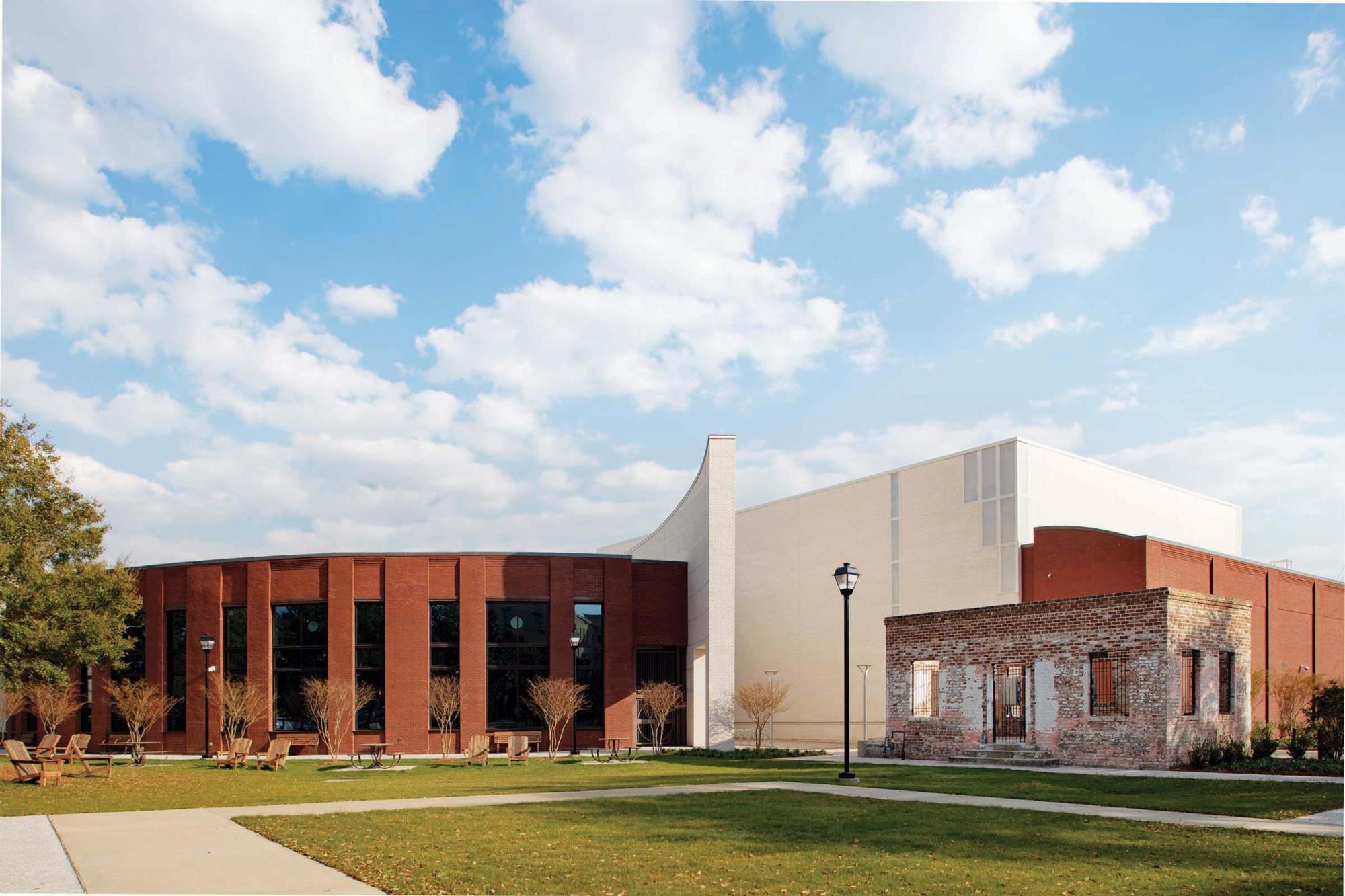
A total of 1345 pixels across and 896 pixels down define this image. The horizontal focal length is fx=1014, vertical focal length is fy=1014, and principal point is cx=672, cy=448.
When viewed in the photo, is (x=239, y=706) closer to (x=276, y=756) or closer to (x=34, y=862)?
(x=276, y=756)

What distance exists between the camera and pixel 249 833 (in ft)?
40.8

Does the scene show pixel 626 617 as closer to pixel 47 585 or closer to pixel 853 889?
pixel 47 585

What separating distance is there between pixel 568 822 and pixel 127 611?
76.7 ft

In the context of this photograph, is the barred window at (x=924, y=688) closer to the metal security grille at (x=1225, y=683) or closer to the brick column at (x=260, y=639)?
the metal security grille at (x=1225, y=683)

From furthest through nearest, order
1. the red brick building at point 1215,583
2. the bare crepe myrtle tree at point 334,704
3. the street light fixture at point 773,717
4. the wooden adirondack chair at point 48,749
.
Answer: the street light fixture at point 773,717 → the red brick building at point 1215,583 → the bare crepe myrtle tree at point 334,704 → the wooden adirondack chair at point 48,749

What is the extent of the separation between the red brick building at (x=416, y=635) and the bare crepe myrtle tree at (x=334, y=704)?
0.48 metres

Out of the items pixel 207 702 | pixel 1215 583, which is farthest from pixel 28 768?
pixel 1215 583

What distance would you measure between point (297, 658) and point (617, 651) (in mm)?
11655

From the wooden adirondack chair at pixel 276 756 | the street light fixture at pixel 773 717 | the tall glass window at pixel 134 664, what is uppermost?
the tall glass window at pixel 134 664

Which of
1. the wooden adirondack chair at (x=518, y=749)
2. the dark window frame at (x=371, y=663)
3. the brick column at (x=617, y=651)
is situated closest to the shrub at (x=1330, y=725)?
the wooden adirondack chair at (x=518, y=749)

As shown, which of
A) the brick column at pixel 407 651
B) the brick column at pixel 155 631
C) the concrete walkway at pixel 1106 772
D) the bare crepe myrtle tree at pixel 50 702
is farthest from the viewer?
the brick column at pixel 155 631

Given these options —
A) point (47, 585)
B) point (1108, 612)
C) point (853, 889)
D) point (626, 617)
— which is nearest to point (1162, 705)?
point (1108, 612)

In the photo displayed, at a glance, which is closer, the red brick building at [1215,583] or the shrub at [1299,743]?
the shrub at [1299,743]

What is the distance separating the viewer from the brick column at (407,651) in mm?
35438
